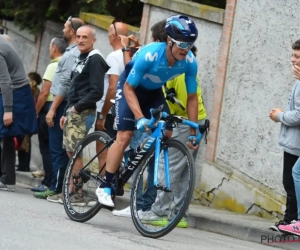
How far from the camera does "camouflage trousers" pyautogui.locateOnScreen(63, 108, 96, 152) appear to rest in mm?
11062

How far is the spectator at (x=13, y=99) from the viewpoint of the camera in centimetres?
1198

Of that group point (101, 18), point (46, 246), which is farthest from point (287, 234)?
point (101, 18)

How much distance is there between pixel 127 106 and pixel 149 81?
297mm

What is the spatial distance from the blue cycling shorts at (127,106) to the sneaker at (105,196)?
573mm

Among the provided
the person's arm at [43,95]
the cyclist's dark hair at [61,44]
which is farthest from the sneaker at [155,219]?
the cyclist's dark hair at [61,44]

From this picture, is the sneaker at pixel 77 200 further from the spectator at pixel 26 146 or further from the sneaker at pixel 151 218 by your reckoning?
the spectator at pixel 26 146

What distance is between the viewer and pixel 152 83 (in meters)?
8.99

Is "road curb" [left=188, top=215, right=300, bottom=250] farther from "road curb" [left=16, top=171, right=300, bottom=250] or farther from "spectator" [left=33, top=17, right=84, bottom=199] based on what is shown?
"spectator" [left=33, top=17, right=84, bottom=199]

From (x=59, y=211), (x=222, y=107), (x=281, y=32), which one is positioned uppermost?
(x=281, y=32)

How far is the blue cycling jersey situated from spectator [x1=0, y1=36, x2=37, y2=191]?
330 centimetres

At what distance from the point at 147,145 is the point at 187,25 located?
3.57ft

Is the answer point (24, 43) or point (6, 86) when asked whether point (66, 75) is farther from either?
point (24, 43)

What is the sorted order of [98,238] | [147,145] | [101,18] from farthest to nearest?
[101,18]
[147,145]
[98,238]

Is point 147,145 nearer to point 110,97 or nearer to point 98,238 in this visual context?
point 98,238
